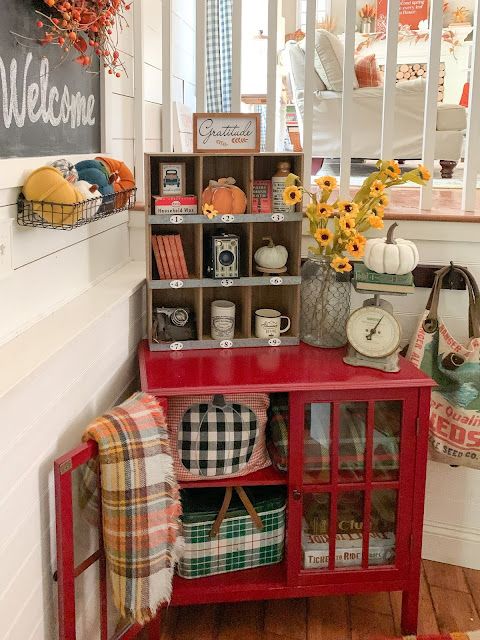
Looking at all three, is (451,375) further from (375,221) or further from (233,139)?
(233,139)

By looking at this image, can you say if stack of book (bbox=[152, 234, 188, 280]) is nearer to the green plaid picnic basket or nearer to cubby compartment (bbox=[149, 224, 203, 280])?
cubby compartment (bbox=[149, 224, 203, 280])

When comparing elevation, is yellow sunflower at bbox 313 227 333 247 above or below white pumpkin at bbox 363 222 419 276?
above

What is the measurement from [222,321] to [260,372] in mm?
264

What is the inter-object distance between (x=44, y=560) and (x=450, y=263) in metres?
1.46

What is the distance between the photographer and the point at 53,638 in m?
1.52

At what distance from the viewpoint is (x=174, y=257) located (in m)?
2.04

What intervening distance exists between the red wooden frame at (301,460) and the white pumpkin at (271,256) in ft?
0.86

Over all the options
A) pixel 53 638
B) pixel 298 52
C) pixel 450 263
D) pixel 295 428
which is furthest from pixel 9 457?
pixel 298 52

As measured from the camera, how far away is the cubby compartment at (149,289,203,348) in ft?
6.79

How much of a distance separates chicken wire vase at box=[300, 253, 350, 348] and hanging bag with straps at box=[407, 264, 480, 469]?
0.87ft

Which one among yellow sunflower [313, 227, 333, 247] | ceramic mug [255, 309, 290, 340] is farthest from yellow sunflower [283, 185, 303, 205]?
ceramic mug [255, 309, 290, 340]

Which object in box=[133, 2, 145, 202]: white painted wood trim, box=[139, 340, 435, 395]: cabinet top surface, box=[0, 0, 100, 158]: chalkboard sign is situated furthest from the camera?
box=[133, 2, 145, 202]: white painted wood trim

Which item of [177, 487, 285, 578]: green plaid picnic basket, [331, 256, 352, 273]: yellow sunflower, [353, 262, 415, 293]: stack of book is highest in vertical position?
[331, 256, 352, 273]: yellow sunflower

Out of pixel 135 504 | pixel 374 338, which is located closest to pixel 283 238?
pixel 374 338
